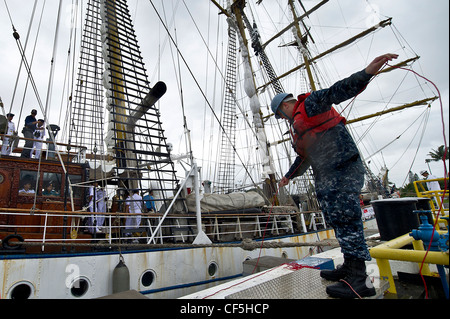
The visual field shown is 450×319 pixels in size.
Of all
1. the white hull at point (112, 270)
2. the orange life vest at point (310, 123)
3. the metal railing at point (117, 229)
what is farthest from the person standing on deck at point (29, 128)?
the orange life vest at point (310, 123)

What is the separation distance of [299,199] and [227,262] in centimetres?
871

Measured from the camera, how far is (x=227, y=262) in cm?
528

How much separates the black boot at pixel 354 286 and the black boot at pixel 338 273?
0.08 meters

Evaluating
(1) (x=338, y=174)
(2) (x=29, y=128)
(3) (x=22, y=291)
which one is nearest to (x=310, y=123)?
(1) (x=338, y=174)

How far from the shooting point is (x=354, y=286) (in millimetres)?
1730

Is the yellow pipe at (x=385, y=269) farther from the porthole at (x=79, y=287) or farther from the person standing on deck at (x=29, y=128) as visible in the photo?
the person standing on deck at (x=29, y=128)

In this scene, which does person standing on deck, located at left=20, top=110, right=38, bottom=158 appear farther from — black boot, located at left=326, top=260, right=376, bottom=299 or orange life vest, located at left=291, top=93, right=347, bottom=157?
black boot, located at left=326, top=260, right=376, bottom=299

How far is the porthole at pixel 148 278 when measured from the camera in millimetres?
4156

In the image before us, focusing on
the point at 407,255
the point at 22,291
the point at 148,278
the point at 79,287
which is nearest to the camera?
the point at 407,255

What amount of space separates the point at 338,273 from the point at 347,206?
65 centimetres

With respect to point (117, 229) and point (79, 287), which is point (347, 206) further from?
point (117, 229)

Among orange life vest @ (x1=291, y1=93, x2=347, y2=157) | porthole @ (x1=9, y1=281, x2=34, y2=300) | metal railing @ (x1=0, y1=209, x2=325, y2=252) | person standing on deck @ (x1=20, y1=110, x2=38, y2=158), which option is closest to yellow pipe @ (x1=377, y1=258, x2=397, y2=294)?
orange life vest @ (x1=291, y1=93, x2=347, y2=157)
